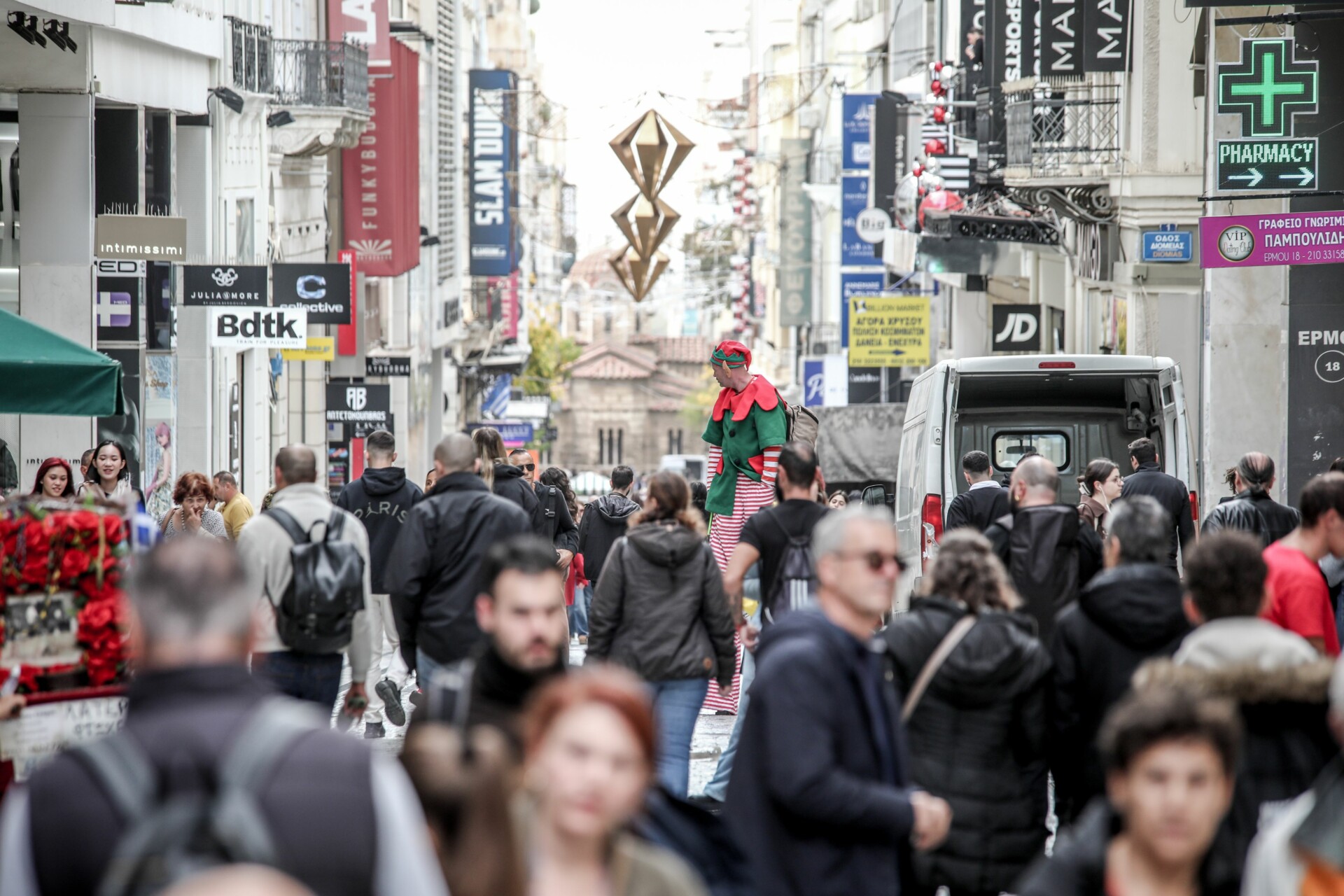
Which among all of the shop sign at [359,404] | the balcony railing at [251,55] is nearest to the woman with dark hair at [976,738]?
the balcony railing at [251,55]

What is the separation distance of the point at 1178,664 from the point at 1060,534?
3.45 m

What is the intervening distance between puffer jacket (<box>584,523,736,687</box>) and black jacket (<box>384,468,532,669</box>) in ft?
2.61

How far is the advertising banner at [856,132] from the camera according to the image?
46.4 meters

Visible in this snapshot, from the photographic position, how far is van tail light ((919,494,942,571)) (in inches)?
499

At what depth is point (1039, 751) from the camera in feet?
18.7

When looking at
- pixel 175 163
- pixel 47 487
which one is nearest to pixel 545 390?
pixel 175 163

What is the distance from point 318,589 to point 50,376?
3.12 metres

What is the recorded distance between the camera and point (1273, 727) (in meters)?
5.12

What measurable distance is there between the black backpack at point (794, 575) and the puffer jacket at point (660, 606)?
282 millimetres

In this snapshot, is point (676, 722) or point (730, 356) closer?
point (676, 722)

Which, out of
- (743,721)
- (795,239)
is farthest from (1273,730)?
(795,239)

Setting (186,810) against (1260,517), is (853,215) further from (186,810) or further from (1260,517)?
(186,810)

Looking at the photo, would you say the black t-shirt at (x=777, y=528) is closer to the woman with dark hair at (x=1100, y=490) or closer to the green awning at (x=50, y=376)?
the woman with dark hair at (x=1100, y=490)

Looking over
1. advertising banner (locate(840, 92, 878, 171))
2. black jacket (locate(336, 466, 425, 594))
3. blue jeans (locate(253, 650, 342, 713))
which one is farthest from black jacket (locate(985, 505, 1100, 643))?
advertising banner (locate(840, 92, 878, 171))
